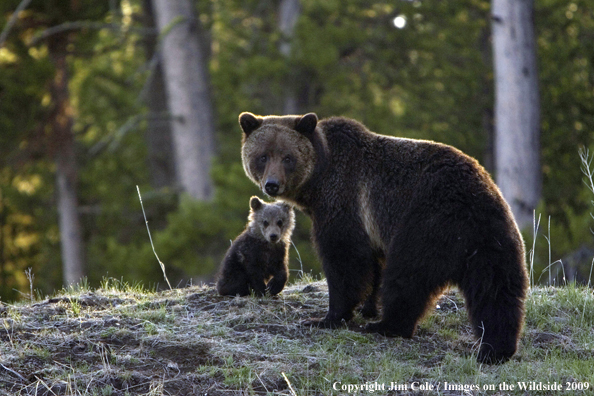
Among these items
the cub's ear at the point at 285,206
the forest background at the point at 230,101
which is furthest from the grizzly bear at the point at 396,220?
the forest background at the point at 230,101

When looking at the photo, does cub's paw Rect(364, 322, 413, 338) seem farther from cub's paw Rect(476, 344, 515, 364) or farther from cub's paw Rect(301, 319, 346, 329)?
cub's paw Rect(476, 344, 515, 364)

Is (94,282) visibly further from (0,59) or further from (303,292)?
(303,292)

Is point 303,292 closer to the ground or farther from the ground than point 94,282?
farther from the ground

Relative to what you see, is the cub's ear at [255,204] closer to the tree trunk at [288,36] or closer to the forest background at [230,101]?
the forest background at [230,101]

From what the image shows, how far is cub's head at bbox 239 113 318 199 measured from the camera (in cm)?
638

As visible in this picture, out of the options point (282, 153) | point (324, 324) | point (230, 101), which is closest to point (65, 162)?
point (230, 101)

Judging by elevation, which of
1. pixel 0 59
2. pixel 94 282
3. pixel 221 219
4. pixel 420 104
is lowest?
pixel 94 282

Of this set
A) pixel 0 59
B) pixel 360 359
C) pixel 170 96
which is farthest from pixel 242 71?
pixel 360 359

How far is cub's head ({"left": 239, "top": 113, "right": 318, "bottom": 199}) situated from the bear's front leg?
0.59 m

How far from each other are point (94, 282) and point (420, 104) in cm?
1043

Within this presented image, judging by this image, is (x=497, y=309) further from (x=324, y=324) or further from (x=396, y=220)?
(x=324, y=324)

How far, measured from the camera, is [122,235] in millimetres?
22734

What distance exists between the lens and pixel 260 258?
682cm

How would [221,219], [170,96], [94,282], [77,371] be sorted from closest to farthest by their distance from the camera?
[77,371] < [221,219] < [170,96] < [94,282]
